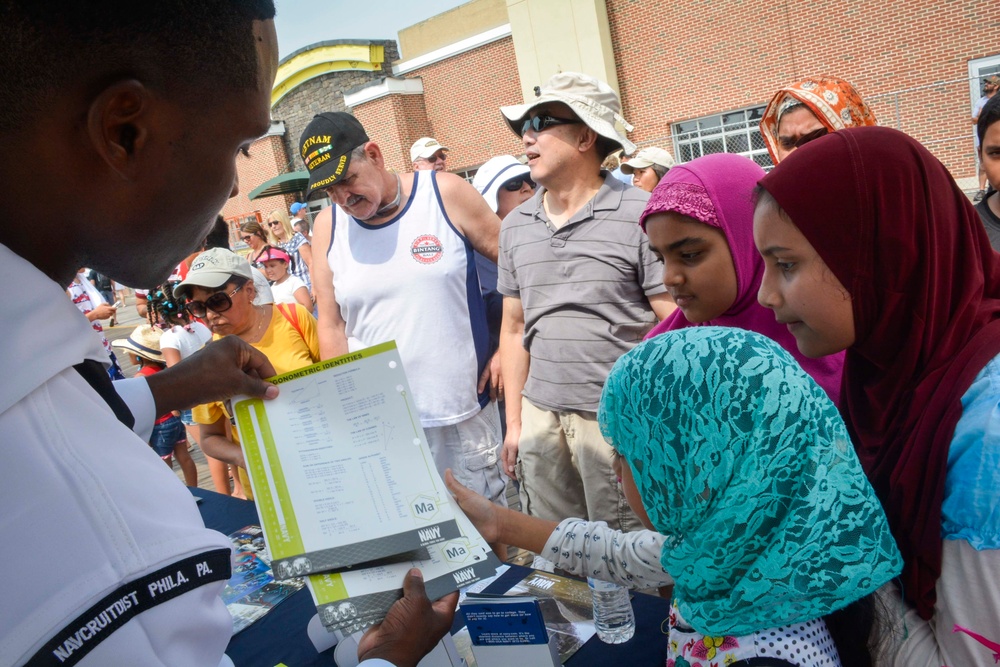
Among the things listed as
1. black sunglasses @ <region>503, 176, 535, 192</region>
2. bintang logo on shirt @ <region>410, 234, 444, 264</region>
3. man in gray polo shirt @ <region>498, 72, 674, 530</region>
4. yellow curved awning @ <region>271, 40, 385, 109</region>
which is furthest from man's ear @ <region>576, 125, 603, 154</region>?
yellow curved awning @ <region>271, 40, 385, 109</region>

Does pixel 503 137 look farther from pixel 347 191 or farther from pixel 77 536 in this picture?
pixel 77 536

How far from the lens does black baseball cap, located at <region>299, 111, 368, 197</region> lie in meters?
3.03

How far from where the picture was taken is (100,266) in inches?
35.5

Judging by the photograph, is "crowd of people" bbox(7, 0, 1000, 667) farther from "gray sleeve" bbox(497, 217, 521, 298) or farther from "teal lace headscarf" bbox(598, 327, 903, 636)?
"gray sleeve" bbox(497, 217, 521, 298)

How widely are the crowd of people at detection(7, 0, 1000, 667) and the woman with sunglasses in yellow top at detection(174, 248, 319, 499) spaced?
4.11 feet

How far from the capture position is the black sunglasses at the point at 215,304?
3037mm

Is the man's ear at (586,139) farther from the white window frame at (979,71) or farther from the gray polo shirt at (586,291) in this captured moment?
the white window frame at (979,71)

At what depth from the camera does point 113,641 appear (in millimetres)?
664

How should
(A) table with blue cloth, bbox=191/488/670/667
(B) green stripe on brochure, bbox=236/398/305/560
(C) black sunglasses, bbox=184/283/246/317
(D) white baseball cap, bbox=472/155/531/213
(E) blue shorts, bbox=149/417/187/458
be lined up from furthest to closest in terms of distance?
(E) blue shorts, bbox=149/417/187/458 → (D) white baseball cap, bbox=472/155/531/213 → (C) black sunglasses, bbox=184/283/246/317 → (A) table with blue cloth, bbox=191/488/670/667 → (B) green stripe on brochure, bbox=236/398/305/560

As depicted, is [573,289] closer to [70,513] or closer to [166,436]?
[70,513]

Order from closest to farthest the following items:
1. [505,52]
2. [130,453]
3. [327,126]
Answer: [130,453] < [327,126] < [505,52]

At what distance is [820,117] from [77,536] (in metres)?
2.85

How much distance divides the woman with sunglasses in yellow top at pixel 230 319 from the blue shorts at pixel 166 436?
215cm

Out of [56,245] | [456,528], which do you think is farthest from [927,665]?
[56,245]
